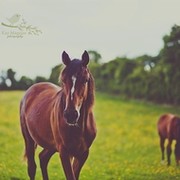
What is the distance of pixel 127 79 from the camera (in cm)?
323

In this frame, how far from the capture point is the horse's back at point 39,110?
2.74 m

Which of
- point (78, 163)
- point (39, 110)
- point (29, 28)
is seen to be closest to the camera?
point (78, 163)

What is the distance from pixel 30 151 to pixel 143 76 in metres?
1.04

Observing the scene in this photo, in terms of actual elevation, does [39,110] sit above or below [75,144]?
above

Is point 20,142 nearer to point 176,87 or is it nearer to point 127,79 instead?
point 127,79

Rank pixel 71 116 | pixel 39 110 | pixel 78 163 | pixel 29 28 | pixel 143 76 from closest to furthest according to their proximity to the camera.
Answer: pixel 71 116
pixel 78 163
pixel 39 110
pixel 29 28
pixel 143 76

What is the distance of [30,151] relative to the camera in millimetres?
2902

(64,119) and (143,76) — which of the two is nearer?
(64,119)

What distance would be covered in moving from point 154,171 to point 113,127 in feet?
1.43

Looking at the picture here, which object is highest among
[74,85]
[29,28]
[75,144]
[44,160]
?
[29,28]

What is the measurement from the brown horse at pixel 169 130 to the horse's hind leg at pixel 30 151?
37.0 inches

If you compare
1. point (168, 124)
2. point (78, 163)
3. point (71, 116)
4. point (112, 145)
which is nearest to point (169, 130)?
point (168, 124)

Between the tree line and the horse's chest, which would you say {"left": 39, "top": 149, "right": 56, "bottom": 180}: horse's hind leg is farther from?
the tree line

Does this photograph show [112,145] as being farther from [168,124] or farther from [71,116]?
[71,116]
